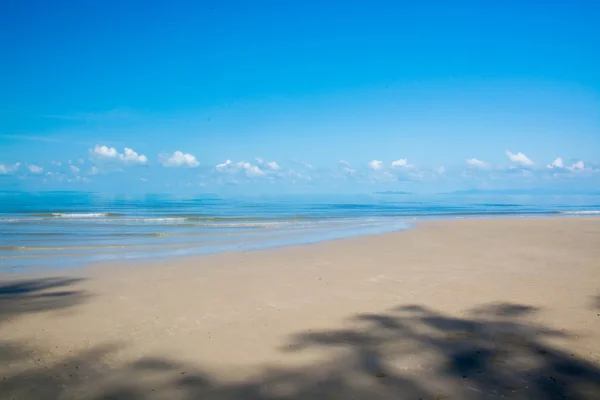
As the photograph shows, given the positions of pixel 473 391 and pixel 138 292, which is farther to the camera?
pixel 138 292

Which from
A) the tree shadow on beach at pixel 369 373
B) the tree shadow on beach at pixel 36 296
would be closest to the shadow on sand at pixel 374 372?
the tree shadow on beach at pixel 369 373

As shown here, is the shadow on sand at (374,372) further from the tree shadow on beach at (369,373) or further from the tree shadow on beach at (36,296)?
the tree shadow on beach at (36,296)

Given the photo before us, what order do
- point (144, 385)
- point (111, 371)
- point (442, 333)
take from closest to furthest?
point (144, 385)
point (111, 371)
point (442, 333)

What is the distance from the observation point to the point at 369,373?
4898 millimetres

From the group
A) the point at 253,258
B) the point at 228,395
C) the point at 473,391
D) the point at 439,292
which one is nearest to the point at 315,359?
the point at 228,395

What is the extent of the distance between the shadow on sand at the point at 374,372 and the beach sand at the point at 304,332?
24mm

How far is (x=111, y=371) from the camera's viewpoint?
16.5ft

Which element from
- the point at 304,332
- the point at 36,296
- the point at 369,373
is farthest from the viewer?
the point at 36,296

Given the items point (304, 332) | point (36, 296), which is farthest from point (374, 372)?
point (36, 296)

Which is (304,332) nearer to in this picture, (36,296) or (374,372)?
(374,372)

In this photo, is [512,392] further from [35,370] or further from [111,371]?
[35,370]

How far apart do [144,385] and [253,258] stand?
9.32 metres

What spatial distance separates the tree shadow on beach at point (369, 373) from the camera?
4.43 metres

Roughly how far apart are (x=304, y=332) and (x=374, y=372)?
5.70ft
